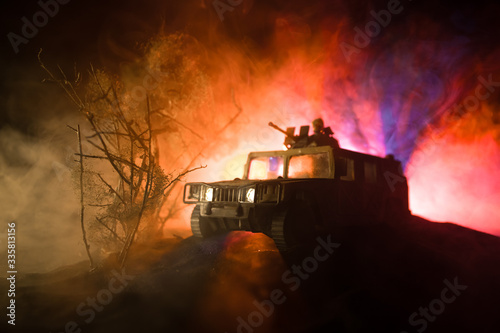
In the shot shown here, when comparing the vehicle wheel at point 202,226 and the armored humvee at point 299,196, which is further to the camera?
the vehicle wheel at point 202,226

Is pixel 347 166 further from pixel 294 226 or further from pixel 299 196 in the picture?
pixel 294 226

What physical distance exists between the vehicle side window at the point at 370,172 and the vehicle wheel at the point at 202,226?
375 centimetres

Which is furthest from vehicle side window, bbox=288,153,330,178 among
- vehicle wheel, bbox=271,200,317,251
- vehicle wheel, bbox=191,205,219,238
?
vehicle wheel, bbox=191,205,219,238

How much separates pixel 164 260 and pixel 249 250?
5.67 feet

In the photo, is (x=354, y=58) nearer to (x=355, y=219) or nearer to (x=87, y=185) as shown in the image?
(x=355, y=219)

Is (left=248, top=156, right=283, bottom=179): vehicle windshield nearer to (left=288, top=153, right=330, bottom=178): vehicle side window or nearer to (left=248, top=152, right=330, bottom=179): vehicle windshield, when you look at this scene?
(left=248, top=152, right=330, bottom=179): vehicle windshield

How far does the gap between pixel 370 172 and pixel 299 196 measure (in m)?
2.60

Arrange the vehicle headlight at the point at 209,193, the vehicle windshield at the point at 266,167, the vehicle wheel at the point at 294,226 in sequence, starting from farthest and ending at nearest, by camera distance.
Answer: the vehicle windshield at the point at 266,167, the vehicle headlight at the point at 209,193, the vehicle wheel at the point at 294,226

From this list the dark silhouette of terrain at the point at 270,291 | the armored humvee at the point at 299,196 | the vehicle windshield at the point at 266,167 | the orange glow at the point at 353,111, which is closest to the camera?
the dark silhouette of terrain at the point at 270,291

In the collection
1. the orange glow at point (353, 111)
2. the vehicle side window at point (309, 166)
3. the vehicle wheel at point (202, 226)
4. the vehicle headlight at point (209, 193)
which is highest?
the orange glow at point (353, 111)

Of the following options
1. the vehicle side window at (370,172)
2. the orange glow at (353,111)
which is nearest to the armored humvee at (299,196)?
the vehicle side window at (370,172)

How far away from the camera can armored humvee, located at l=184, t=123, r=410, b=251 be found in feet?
18.8

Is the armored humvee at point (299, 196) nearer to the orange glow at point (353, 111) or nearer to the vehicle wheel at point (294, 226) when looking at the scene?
the vehicle wheel at point (294, 226)

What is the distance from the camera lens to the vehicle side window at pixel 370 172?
7.48m
